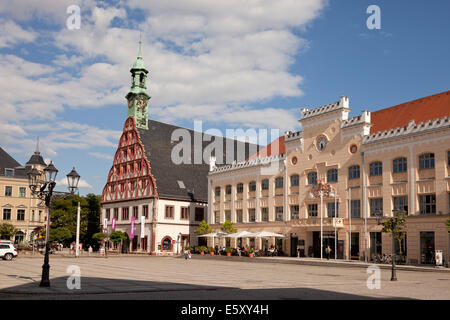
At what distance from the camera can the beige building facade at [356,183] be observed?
42.8 m

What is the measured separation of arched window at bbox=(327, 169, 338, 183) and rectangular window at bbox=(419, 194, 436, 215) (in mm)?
10240

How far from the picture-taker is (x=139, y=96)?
82062 mm

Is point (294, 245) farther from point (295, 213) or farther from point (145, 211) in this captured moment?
point (145, 211)

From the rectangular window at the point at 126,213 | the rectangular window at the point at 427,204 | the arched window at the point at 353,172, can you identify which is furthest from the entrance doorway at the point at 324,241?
the rectangular window at the point at 126,213

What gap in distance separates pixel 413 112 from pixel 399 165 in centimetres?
774

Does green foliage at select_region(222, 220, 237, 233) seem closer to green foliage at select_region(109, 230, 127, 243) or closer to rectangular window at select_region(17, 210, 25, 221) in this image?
green foliage at select_region(109, 230, 127, 243)

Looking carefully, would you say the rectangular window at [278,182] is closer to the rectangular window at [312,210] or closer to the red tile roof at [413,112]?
the rectangular window at [312,210]

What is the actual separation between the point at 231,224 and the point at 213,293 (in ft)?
145

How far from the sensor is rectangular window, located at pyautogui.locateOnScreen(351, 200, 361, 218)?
49.1m

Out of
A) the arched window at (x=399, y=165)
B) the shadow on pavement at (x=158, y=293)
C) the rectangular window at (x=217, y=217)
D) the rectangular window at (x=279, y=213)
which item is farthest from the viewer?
the rectangular window at (x=217, y=217)

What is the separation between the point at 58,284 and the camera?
20.7 meters

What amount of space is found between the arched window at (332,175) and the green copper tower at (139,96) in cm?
3852
